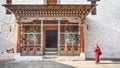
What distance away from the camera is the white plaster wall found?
1936cm

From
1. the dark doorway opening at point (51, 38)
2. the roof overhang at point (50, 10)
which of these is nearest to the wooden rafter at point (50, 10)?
the roof overhang at point (50, 10)

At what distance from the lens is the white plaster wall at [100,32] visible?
63.5ft

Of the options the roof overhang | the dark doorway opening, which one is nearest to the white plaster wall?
the roof overhang

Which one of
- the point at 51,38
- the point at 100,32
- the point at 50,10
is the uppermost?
the point at 50,10

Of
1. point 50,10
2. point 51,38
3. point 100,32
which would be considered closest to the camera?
point 50,10

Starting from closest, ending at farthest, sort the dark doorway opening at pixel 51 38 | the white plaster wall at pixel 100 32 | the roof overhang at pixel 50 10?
the roof overhang at pixel 50 10 < the white plaster wall at pixel 100 32 < the dark doorway opening at pixel 51 38

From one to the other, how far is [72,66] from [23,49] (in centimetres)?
448

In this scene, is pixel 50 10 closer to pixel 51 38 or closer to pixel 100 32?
pixel 100 32

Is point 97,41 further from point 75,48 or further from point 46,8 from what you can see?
point 46,8

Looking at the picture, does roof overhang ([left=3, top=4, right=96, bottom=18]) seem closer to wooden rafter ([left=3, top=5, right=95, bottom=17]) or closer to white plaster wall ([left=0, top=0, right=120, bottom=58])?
wooden rafter ([left=3, top=5, right=95, bottom=17])

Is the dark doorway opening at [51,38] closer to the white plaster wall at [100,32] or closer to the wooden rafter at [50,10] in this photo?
the white plaster wall at [100,32]

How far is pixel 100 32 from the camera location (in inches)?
765

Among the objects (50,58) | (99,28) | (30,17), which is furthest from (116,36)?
(30,17)

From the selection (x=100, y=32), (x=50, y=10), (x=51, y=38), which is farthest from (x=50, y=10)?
(x=51, y=38)
